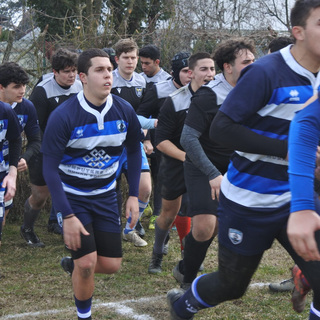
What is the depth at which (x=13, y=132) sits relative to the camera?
4.54m

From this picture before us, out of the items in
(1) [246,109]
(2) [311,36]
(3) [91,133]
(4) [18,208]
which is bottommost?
(4) [18,208]

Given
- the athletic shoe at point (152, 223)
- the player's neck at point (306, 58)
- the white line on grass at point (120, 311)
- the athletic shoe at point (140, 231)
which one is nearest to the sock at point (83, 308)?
the white line on grass at point (120, 311)

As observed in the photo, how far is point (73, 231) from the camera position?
127 inches

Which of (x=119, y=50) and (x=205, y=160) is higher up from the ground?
(x=119, y=50)

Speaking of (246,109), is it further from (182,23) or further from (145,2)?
(145,2)

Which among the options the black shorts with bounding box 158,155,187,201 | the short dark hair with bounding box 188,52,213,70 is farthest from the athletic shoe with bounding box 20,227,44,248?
the short dark hair with bounding box 188,52,213,70

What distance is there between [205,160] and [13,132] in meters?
1.89

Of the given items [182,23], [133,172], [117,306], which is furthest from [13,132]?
[182,23]

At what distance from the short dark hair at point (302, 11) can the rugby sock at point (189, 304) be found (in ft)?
5.29

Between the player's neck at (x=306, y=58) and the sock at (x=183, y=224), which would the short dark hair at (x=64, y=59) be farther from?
the player's neck at (x=306, y=58)

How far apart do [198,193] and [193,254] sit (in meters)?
0.50

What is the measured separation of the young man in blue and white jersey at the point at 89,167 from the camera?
3.34 meters

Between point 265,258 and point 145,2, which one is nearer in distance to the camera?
point 265,258

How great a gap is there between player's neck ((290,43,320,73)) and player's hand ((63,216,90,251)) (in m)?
1.70
